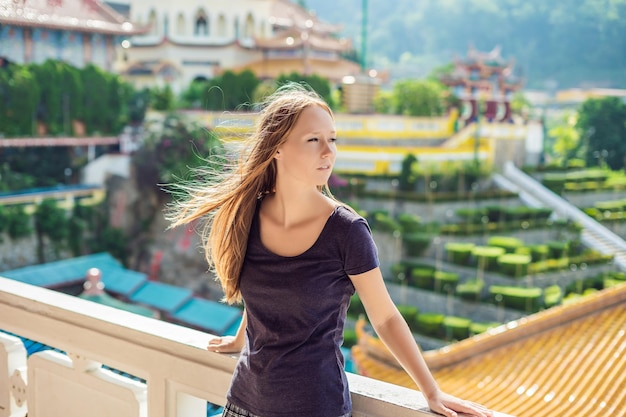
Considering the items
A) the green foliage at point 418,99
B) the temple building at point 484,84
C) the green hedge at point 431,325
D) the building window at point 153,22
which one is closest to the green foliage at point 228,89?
the building window at point 153,22

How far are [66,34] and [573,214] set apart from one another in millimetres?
6747

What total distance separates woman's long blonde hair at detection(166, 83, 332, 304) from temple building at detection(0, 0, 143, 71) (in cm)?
875

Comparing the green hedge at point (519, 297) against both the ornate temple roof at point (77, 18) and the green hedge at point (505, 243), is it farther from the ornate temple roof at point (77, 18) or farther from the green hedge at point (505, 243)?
the ornate temple roof at point (77, 18)

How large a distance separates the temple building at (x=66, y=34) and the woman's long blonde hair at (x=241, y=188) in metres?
8.75

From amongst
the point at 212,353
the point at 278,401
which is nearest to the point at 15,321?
the point at 212,353

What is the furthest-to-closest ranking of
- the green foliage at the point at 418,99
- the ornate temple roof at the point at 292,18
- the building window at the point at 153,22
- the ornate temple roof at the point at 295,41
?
the ornate temple roof at the point at 292,18 → the building window at the point at 153,22 → the ornate temple roof at the point at 295,41 → the green foliage at the point at 418,99

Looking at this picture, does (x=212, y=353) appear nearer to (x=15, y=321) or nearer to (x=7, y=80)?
(x=15, y=321)

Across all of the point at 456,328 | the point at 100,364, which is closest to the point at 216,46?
the point at 456,328

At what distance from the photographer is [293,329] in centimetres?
56

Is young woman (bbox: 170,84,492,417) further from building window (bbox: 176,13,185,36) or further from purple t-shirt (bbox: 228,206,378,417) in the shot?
building window (bbox: 176,13,185,36)

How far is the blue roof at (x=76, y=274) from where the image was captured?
7586 millimetres

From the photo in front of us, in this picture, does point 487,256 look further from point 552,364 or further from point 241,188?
point 241,188

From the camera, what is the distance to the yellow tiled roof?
2496 mm

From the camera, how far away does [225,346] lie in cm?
65
